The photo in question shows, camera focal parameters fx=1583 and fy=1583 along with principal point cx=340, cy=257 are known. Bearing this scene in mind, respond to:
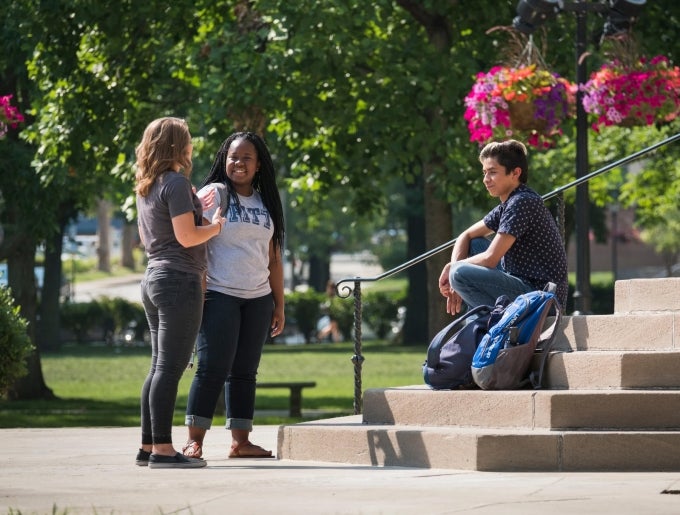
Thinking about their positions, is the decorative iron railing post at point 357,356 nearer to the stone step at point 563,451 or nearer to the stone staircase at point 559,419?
the stone staircase at point 559,419

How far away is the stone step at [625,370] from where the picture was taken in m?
9.24

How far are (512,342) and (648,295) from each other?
1.60 meters

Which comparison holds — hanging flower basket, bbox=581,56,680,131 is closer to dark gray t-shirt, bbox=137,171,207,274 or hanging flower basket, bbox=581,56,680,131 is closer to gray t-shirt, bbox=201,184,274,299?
gray t-shirt, bbox=201,184,274,299

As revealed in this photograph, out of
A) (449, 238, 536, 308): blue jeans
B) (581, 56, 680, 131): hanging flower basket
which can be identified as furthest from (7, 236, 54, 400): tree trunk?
(449, 238, 536, 308): blue jeans

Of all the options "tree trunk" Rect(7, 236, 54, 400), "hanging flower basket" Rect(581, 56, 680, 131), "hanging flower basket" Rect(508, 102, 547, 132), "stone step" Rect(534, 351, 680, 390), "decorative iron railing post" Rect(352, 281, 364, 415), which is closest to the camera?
"stone step" Rect(534, 351, 680, 390)

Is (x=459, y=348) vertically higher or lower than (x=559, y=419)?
higher

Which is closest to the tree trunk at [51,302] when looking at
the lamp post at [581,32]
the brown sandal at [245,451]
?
the lamp post at [581,32]

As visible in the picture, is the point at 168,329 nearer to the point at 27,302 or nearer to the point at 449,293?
the point at 449,293

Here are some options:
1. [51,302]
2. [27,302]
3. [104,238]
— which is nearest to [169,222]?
[27,302]

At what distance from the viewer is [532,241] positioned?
9812mm

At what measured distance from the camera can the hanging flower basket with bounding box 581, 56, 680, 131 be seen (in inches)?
523

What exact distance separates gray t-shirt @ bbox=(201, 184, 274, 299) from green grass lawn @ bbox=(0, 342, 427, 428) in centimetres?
872

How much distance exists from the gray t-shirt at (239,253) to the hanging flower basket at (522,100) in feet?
13.9

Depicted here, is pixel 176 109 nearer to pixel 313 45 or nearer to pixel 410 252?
pixel 313 45
